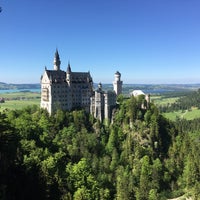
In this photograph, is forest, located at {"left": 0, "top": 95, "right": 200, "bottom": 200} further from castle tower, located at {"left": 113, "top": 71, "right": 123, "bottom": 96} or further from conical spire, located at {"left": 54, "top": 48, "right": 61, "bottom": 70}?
conical spire, located at {"left": 54, "top": 48, "right": 61, "bottom": 70}

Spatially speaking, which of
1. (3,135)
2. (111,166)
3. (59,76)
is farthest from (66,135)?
(3,135)

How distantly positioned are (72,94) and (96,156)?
34583 mm

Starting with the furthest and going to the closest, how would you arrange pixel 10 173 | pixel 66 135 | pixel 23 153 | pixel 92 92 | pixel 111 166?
pixel 92 92 < pixel 66 135 < pixel 111 166 < pixel 23 153 < pixel 10 173

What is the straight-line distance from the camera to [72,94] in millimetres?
128375

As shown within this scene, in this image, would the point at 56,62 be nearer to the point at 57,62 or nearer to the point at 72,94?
the point at 57,62

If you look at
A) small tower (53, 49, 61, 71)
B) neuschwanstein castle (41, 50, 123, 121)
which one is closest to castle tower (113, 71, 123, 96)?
neuschwanstein castle (41, 50, 123, 121)

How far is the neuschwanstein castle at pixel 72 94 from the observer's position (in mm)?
122062

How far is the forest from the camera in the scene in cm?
5878

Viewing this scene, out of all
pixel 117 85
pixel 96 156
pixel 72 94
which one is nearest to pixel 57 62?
pixel 72 94

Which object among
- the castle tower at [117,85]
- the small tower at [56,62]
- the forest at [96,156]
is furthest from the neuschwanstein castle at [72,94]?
the castle tower at [117,85]

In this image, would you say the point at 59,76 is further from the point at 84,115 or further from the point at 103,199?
the point at 103,199

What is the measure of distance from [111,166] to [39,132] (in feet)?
85.2

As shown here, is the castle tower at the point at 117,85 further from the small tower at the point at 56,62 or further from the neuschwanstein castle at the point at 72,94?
the small tower at the point at 56,62

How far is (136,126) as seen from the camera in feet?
416
